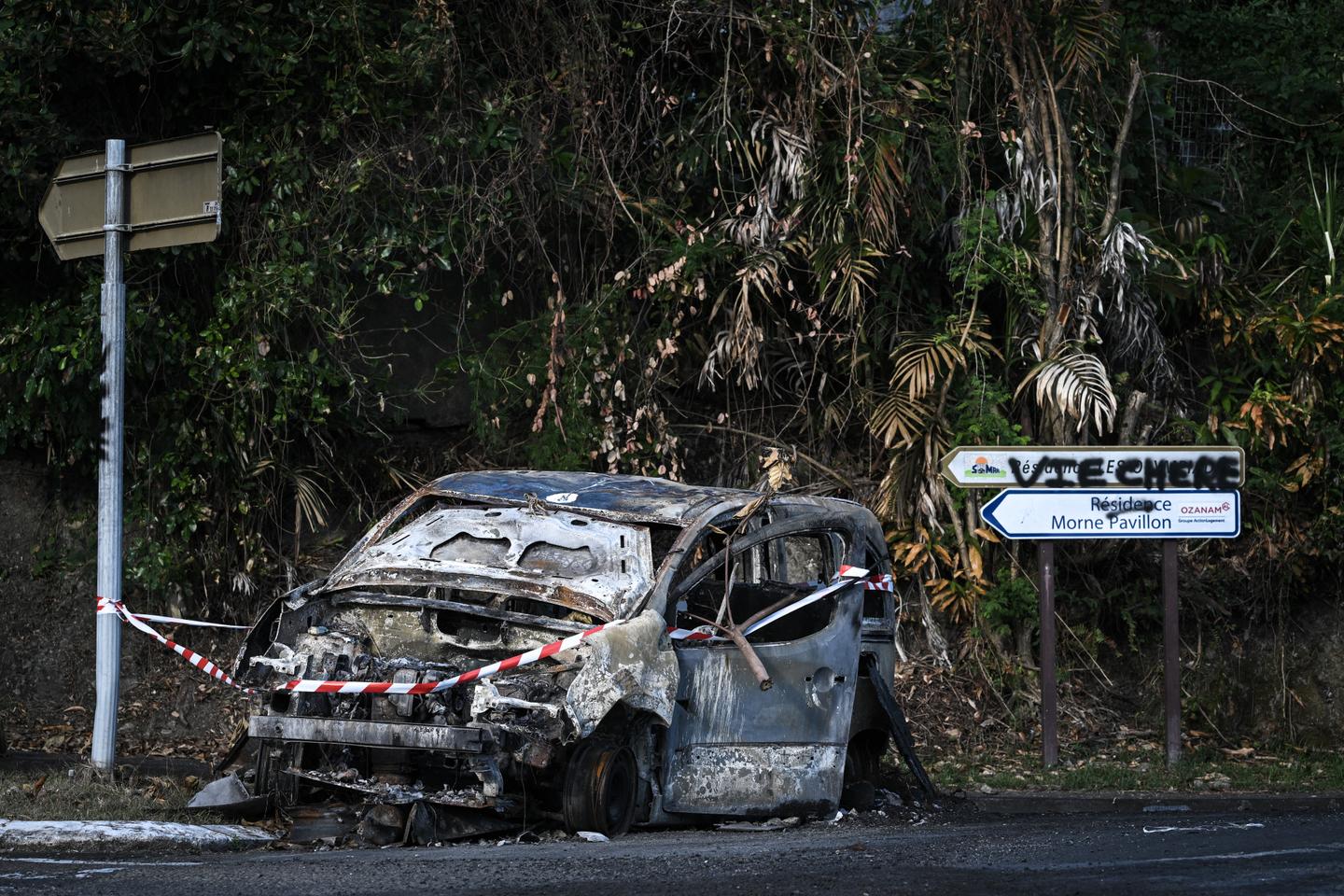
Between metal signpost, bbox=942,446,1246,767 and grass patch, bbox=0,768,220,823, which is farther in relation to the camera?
metal signpost, bbox=942,446,1246,767

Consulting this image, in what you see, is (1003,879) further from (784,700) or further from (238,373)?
(238,373)

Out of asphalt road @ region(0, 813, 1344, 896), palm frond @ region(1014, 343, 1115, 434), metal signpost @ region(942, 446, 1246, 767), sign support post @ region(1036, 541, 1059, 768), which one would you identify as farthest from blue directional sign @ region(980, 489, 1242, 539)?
asphalt road @ region(0, 813, 1344, 896)

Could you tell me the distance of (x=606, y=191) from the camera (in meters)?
12.0

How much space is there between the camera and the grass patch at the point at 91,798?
22.5 ft

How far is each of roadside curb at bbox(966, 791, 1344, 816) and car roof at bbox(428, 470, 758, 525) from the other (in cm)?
254

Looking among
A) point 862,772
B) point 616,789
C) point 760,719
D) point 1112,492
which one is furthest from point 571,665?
point 1112,492

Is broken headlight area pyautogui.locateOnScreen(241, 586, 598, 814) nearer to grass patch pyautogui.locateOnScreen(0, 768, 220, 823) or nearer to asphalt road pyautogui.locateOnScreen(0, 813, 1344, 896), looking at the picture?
asphalt road pyautogui.locateOnScreen(0, 813, 1344, 896)

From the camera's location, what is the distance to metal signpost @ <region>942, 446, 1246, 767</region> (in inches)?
384

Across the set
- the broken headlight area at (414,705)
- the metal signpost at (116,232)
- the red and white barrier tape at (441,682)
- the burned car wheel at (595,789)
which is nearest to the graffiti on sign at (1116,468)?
the broken headlight area at (414,705)

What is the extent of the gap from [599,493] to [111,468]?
8.52ft

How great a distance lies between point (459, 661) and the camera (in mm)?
6816

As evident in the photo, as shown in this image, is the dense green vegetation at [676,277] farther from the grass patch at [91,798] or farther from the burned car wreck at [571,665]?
the burned car wreck at [571,665]

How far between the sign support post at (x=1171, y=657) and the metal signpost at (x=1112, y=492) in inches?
9.9

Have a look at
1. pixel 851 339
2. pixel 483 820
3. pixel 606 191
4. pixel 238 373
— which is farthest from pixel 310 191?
pixel 483 820
